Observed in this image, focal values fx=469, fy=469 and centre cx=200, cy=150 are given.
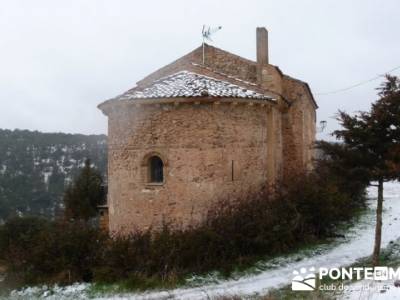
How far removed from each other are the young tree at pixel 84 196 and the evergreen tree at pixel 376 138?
77.6ft

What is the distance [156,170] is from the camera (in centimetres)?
1423

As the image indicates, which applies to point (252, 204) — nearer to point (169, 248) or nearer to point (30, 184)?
point (169, 248)

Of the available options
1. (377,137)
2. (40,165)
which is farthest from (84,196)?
(40,165)

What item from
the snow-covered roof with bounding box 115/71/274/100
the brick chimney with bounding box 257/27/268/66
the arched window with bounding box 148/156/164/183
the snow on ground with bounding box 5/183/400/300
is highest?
the brick chimney with bounding box 257/27/268/66

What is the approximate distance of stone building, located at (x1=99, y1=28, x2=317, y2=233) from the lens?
45.0 feet

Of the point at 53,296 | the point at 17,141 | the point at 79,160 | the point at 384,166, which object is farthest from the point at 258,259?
the point at 17,141

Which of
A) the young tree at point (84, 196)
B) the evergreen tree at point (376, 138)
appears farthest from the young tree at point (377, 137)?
the young tree at point (84, 196)

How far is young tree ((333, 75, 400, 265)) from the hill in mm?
36959

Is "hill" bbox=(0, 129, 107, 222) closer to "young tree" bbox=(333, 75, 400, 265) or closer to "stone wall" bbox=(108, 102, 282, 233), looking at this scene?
"stone wall" bbox=(108, 102, 282, 233)

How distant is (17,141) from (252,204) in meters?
58.6

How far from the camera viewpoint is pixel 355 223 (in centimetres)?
1662

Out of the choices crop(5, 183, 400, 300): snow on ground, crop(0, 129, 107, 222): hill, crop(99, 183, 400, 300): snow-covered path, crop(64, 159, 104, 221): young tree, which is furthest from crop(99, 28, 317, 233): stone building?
crop(0, 129, 107, 222): hill

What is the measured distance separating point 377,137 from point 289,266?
4.03 metres

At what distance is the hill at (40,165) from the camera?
51.0 m
